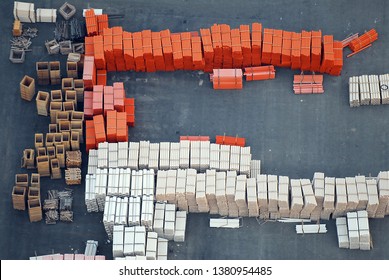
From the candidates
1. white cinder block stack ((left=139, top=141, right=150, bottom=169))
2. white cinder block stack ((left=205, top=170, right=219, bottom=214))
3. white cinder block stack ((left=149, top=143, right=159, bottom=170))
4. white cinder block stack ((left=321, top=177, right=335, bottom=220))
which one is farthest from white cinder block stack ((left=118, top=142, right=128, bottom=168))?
white cinder block stack ((left=321, top=177, right=335, bottom=220))

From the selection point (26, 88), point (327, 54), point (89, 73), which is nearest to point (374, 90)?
point (327, 54)

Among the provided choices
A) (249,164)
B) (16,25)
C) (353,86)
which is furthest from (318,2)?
(16,25)

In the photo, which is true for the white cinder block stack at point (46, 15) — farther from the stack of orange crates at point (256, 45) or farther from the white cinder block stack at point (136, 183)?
the white cinder block stack at point (136, 183)

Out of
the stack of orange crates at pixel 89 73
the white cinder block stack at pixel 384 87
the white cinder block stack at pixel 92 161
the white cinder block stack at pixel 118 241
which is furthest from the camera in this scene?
the white cinder block stack at pixel 384 87

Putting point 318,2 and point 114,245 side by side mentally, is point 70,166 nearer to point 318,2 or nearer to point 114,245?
point 114,245

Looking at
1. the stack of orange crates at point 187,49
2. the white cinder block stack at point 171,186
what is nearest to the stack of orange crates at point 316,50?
the stack of orange crates at point 187,49

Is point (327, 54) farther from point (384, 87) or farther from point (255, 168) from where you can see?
point (255, 168)

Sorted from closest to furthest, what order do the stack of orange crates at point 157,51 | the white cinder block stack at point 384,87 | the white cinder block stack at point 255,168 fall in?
the white cinder block stack at point 255,168 < the white cinder block stack at point 384,87 < the stack of orange crates at point 157,51
